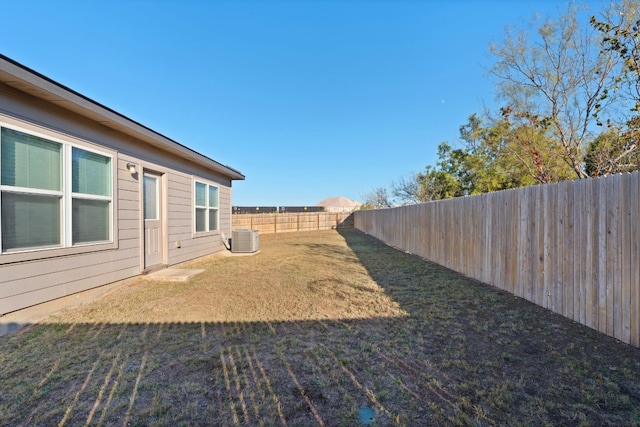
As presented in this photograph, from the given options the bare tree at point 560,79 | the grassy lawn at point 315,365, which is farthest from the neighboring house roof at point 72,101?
the bare tree at point 560,79

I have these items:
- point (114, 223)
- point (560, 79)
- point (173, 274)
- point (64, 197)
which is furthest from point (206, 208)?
point (560, 79)

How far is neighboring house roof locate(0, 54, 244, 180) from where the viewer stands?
316 cm

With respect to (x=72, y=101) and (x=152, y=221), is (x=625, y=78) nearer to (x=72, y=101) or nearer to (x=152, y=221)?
(x=72, y=101)

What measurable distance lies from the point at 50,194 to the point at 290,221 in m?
16.2

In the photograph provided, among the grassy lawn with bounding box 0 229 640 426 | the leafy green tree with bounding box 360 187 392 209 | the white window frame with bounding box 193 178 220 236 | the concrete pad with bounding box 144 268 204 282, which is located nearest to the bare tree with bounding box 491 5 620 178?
the grassy lawn with bounding box 0 229 640 426

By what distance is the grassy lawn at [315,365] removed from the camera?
1842 millimetres

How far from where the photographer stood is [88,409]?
189cm

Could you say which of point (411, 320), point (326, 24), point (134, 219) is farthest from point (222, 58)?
point (411, 320)

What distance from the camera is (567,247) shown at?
10.7 ft

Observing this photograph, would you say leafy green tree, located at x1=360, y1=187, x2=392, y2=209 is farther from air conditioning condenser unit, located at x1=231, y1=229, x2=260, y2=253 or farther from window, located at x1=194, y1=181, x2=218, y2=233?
window, located at x1=194, y1=181, x2=218, y2=233

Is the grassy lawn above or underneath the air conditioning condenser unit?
underneath

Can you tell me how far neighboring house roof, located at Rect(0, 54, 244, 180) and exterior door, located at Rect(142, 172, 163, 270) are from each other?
A: 0.80 m

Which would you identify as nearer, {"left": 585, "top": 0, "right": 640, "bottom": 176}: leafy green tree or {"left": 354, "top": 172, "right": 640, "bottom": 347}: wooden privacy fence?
{"left": 354, "top": 172, "right": 640, "bottom": 347}: wooden privacy fence

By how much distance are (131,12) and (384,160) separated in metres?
19.9
